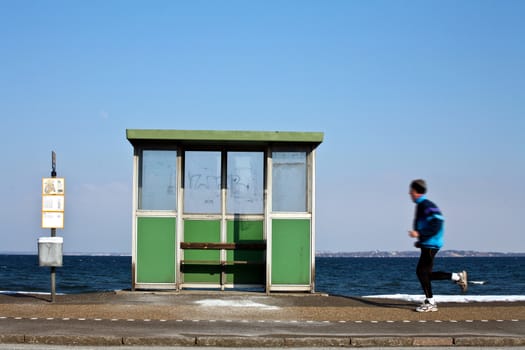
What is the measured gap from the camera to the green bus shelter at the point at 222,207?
50.5ft

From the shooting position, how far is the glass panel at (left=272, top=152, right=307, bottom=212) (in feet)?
50.8

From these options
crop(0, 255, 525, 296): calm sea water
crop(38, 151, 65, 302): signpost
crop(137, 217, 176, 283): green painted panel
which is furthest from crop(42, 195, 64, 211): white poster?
crop(0, 255, 525, 296): calm sea water

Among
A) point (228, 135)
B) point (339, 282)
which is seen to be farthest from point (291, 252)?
point (339, 282)

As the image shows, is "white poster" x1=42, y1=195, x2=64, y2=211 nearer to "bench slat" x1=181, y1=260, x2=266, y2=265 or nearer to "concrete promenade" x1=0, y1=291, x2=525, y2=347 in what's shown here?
"concrete promenade" x1=0, y1=291, x2=525, y2=347

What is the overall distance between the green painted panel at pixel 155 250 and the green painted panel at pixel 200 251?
75 centimetres

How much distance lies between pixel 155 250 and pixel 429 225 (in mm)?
5241

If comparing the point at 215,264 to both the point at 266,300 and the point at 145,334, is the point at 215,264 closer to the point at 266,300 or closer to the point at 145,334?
the point at 266,300

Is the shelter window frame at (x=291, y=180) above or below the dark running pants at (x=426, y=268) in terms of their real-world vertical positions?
above

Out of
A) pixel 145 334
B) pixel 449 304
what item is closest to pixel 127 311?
pixel 145 334

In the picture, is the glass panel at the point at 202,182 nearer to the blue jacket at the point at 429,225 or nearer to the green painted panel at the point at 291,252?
the green painted panel at the point at 291,252

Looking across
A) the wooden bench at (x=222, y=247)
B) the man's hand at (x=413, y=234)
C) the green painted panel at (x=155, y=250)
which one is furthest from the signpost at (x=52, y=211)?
the man's hand at (x=413, y=234)

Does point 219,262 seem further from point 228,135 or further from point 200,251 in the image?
point 228,135

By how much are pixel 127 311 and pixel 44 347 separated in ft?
9.45

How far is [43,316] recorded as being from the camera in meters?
12.0
